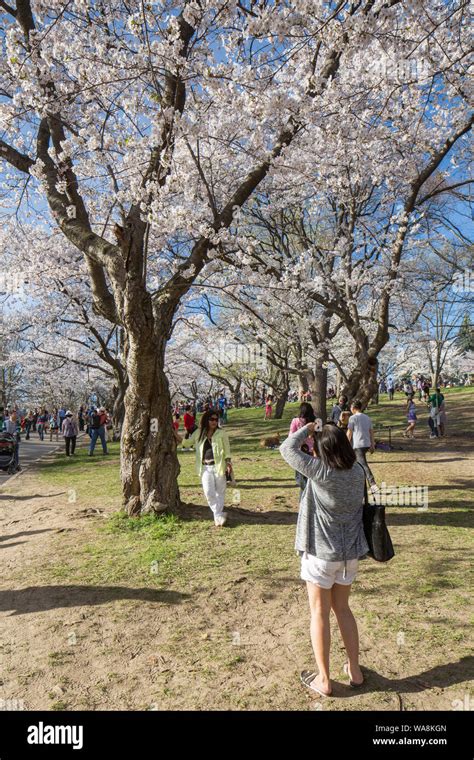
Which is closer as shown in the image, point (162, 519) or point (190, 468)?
point (162, 519)

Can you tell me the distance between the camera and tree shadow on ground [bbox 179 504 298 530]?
733cm

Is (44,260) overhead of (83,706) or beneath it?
overhead

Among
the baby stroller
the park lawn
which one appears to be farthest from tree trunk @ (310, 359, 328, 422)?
the baby stroller

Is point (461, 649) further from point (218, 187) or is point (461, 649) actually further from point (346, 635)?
Result: point (218, 187)

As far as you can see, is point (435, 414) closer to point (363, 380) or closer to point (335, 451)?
point (363, 380)

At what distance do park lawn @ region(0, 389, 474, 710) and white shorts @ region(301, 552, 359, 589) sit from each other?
714mm

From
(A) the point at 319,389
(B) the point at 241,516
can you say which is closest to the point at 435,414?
(A) the point at 319,389

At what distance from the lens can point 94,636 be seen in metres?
4.05

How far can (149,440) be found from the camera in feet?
23.8

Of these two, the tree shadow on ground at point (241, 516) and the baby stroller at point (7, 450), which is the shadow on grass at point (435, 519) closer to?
the tree shadow on ground at point (241, 516)

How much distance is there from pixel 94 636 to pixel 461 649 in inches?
114

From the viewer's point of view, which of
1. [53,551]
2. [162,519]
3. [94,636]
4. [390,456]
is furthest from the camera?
[390,456]
